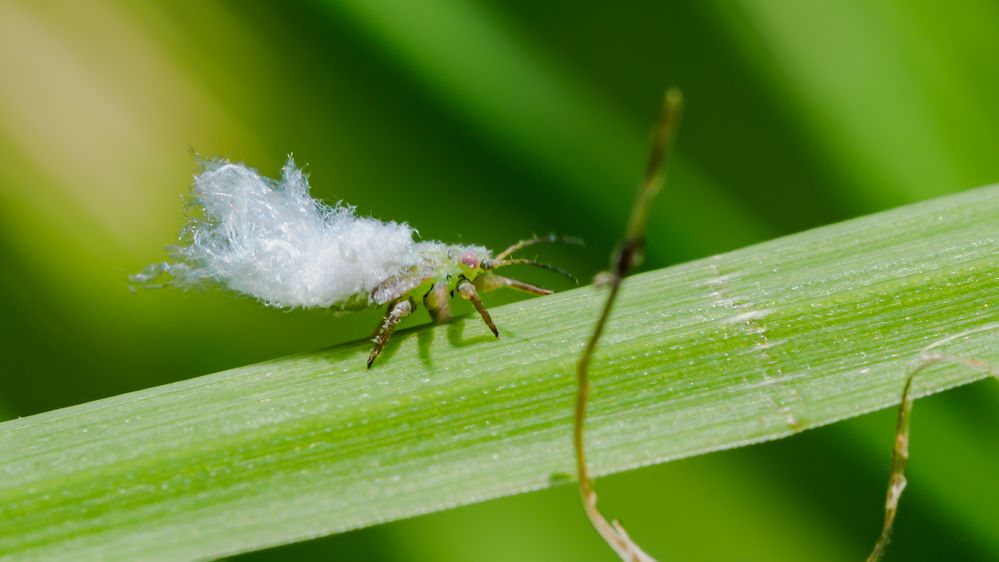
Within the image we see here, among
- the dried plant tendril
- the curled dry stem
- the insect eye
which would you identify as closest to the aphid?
the insect eye

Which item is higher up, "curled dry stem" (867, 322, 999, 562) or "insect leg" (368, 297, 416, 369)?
"insect leg" (368, 297, 416, 369)

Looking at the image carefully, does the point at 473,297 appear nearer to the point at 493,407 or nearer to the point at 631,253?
the point at 493,407

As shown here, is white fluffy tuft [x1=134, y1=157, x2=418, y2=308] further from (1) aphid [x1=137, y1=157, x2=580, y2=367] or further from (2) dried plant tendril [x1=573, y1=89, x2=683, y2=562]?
(2) dried plant tendril [x1=573, y1=89, x2=683, y2=562]

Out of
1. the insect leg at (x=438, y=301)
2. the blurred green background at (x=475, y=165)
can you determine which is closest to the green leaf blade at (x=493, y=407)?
the insect leg at (x=438, y=301)

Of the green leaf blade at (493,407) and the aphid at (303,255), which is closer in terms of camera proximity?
the green leaf blade at (493,407)

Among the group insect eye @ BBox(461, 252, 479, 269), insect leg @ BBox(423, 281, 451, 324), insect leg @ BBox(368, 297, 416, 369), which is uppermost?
insect eye @ BBox(461, 252, 479, 269)

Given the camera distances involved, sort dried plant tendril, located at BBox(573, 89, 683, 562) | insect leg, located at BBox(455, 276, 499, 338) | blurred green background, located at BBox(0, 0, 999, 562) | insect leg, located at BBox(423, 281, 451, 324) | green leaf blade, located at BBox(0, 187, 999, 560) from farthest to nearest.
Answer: blurred green background, located at BBox(0, 0, 999, 562) → insect leg, located at BBox(423, 281, 451, 324) → insect leg, located at BBox(455, 276, 499, 338) → green leaf blade, located at BBox(0, 187, 999, 560) → dried plant tendril, located at BBox(573, 89, 683, 562)

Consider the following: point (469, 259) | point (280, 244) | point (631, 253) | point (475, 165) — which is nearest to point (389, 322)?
point (469, 259)

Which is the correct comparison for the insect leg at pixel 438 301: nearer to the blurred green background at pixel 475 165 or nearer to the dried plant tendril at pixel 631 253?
the blurred green background at pixel 475 165
